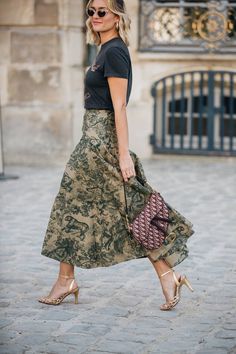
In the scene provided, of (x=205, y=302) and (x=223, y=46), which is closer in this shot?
(x=205, y=302)

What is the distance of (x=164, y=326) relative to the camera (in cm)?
501

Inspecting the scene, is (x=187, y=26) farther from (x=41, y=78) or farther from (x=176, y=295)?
(x=176, y=295)

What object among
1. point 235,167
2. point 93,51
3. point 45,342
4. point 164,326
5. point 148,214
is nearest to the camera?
point 45,342

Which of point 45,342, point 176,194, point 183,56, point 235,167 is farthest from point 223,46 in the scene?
point 45,342

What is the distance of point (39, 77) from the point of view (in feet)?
38.0

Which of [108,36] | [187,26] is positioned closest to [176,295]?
[108,36]

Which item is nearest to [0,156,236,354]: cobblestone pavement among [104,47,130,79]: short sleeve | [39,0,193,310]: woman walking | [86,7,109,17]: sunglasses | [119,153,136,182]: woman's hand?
[39,0,193,310]: woman walking

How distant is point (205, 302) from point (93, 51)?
286 inches

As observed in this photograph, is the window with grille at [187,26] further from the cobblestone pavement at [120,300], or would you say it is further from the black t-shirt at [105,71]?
the black t-shirt at [105,71]

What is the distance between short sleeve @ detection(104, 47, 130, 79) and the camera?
17.0 feet

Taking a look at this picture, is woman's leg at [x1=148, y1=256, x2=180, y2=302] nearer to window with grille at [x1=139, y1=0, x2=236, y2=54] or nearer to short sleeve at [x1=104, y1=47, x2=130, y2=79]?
short sleeve at [x1=104, y1=47, x2=130, y2=79]

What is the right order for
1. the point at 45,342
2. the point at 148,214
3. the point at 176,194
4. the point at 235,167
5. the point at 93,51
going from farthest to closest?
the point at 93,51 < the point at 235,167 < the point at 176,194 < the point at 148,214 < the point at 45,342

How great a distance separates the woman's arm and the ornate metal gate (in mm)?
6763

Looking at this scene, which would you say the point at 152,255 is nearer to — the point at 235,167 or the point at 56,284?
the point at 56,284
